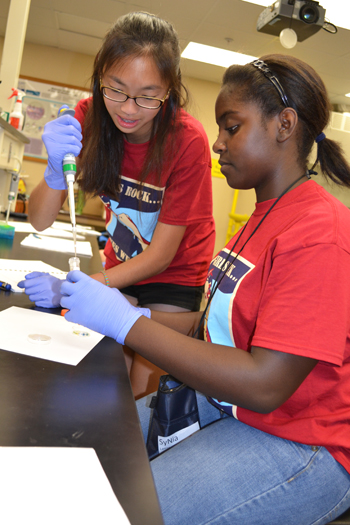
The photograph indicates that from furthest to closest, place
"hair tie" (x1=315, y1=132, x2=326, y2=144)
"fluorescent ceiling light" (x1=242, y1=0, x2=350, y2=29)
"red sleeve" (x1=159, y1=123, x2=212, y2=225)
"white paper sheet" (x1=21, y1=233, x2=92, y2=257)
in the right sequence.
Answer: "fluorescent ceiling light" (x1=242, y1=0, x2=350, y2=29) → "white paper sheet" (x1=21, y1=233, x2=92, y2=257) → "red sleeve" (x1=159, y1=123, x2=212, y2=225) → "hair tie" (x1=315, y1=132, x2=326, y2=144)

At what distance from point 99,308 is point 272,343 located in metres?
0.31

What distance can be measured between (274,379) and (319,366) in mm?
117

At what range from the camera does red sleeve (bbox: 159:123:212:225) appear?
1.21 metres

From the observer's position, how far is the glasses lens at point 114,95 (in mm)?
1072

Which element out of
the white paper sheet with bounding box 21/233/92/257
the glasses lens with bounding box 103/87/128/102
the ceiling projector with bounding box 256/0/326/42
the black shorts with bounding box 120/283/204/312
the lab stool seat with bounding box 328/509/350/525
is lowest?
the lab stool seat with bounding box 328/509/350/525

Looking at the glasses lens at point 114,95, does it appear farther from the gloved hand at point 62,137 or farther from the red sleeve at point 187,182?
the red sleeve at point 187,182

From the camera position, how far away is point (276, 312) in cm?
67

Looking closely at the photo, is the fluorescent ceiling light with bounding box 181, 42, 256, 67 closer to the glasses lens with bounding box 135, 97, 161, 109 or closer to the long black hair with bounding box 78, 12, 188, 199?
the long black hair with bounding box 78, 12, 188, 199

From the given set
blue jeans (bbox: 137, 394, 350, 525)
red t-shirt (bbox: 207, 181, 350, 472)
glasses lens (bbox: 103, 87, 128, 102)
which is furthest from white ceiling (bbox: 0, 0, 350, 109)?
blue jeans (bbox: 137, 394, 350, 525)

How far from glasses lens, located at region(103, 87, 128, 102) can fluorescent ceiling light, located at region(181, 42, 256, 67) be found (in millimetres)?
3771

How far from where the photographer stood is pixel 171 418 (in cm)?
85

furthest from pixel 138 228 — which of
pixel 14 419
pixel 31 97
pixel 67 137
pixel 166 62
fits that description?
pixel 31 97

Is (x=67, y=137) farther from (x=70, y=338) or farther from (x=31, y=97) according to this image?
(x=31, y=97)

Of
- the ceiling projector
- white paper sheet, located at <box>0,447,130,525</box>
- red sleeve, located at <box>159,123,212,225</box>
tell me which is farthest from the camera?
the ceiling projector
